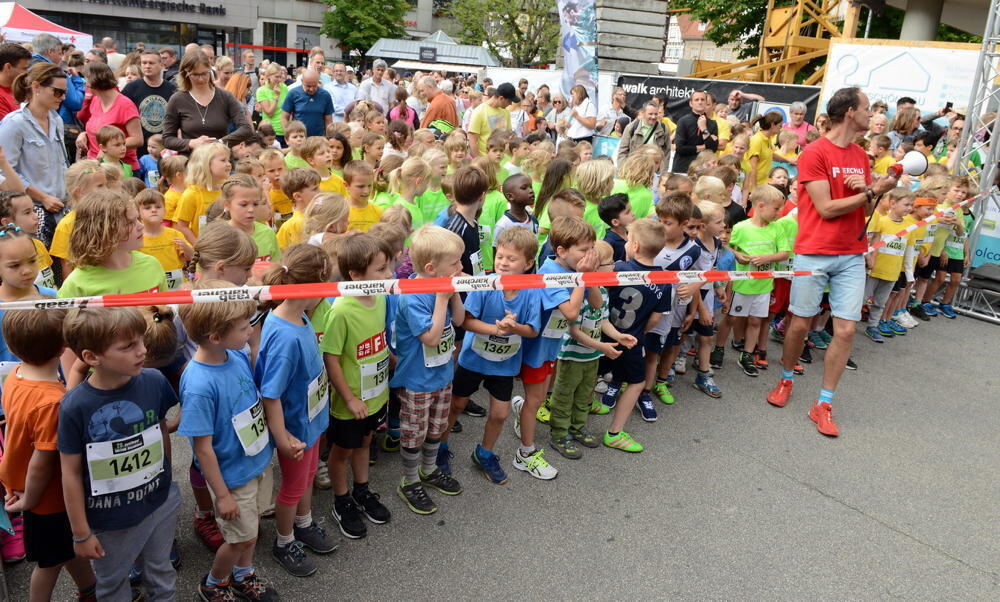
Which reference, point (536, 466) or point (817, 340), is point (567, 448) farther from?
point (817, 340)

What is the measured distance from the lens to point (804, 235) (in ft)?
16.4

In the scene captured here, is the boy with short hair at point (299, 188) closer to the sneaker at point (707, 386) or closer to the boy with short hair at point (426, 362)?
the boy with short hair at point (426, 362)

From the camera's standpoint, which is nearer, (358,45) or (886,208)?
(886,208)

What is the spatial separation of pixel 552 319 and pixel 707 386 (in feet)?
7.27

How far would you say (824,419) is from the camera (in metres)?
4.86

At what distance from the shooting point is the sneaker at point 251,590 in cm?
282

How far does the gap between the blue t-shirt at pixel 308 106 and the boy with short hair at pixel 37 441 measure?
21.1ft

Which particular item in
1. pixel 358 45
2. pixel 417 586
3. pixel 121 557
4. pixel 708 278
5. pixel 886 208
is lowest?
pixel 417 586

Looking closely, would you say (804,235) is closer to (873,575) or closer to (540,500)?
(873,575)

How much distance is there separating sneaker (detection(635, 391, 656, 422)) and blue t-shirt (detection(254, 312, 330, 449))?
106 inches

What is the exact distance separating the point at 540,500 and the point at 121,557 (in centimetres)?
211

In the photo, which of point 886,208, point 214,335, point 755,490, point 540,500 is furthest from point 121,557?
point 886,208

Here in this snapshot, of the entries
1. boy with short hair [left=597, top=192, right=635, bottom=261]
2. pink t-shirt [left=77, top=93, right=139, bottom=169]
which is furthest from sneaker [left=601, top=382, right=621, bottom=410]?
pink t-shirt [left=77, top=93, right=139, bottom=169]

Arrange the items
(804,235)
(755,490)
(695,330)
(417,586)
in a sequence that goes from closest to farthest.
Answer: (417,586)
(755,490)
(804,235)
(695,330)
